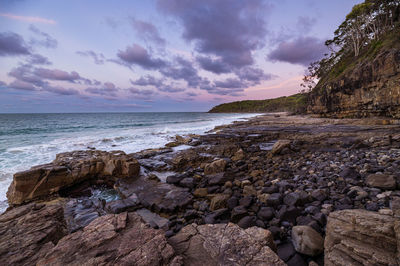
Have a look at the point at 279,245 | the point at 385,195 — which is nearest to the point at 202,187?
the point at 279,245

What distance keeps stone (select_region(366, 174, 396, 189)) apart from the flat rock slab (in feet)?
16.8

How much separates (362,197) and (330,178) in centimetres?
140

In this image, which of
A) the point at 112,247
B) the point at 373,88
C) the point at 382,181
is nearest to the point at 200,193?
the point at 112,247

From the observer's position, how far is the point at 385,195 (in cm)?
381

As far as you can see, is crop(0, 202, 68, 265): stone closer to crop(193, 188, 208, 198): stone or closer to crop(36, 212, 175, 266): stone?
crop(36, 212, 175, 266): stone

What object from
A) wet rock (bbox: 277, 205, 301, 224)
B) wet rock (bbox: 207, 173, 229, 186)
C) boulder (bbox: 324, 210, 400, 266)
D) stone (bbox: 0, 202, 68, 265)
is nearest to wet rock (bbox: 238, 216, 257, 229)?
wet rock (bbox: 277, 205, 301, 224)

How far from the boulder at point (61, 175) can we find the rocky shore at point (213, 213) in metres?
0.04

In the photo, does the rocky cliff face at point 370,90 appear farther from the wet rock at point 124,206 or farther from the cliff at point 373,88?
the wet rock at point 124,206

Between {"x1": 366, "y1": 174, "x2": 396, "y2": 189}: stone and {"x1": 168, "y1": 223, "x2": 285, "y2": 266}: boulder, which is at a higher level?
{"x1": 366, "y1": 174, "x2": 396, "y2": 189}: stone

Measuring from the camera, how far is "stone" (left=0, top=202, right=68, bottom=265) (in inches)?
101

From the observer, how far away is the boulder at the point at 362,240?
2082 mm

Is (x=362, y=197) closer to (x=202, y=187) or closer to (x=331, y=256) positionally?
(x=331, y=256)

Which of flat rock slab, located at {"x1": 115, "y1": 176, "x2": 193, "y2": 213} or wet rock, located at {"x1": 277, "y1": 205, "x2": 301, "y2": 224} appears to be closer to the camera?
wet rock, located at {"x1": 277, "y1": 205, "x2": 301, "y2": 224}

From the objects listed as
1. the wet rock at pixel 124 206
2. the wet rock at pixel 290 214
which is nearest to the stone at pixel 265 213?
the wet rock at pixel 290 214
